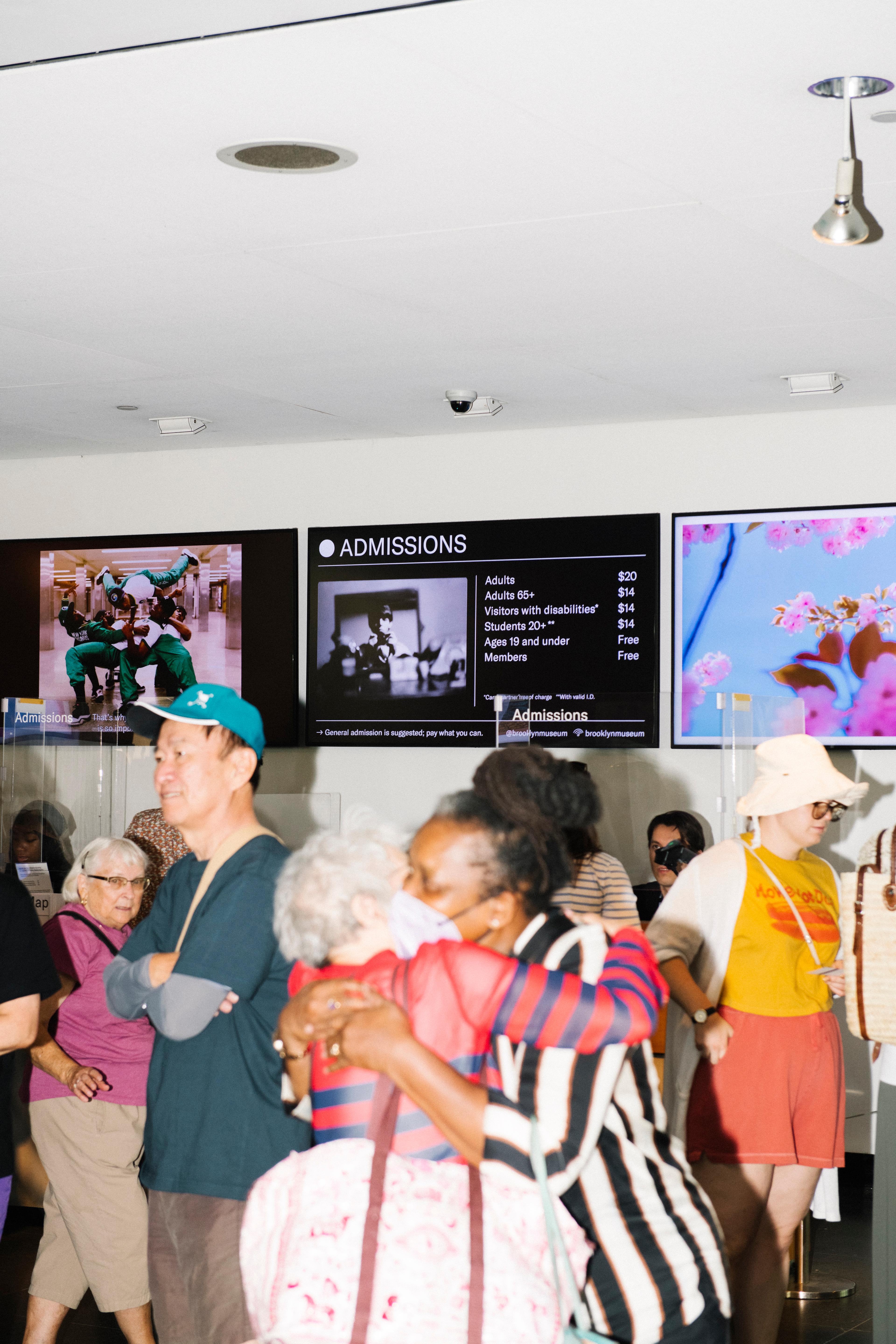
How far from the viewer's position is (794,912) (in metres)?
3.41

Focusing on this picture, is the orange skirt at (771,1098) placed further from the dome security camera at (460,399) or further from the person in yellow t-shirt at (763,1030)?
the dome security camera at (460,399)

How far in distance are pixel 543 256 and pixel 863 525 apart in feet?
7.36

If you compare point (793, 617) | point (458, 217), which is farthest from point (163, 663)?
point (458, 217)

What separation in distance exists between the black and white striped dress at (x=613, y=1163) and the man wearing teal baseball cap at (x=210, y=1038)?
0.66 m

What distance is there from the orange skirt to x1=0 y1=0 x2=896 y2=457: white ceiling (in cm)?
191

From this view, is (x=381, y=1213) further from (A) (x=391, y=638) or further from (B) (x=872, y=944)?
(A) (x=391, y=638)

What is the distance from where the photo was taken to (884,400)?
5508 mm

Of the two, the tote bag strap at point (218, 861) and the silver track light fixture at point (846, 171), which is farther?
the silver track light fixture at point (846, 171)

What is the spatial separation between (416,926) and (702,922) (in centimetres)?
192

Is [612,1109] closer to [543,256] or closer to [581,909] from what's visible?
[581,909]

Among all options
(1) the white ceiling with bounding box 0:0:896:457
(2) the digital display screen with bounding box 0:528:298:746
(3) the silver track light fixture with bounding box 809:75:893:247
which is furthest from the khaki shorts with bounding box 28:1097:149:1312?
(2) the digital display screen with bounding box 0:528:298:746

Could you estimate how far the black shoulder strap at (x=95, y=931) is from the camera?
3.71 metres

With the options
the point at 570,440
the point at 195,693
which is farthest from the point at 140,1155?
the point at 570,440

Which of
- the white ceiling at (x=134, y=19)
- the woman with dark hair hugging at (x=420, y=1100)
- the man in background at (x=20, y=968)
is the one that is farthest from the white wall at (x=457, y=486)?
the woman with dark hair hugging at (x=420, y=1100)
